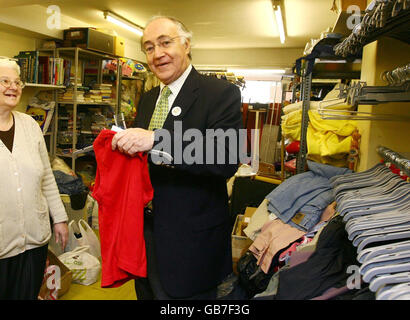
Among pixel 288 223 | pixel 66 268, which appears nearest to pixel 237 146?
pixel 288 223

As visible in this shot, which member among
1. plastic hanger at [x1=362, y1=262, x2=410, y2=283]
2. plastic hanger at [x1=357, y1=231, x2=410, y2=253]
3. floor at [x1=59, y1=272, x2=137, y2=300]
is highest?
plastic hanger at [x1=357, y1=231, x2=410, y2=253]

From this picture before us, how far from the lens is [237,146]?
1.15 m

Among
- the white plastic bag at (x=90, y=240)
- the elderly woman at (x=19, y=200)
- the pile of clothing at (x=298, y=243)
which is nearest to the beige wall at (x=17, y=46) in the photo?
the white plastic bag at (x=90, y=240)

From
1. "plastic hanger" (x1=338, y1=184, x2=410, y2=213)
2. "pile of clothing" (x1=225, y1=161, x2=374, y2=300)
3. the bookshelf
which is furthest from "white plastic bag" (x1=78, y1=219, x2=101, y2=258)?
"plastic hanger" (x1=338, y1=184, x2=410, y2=213)

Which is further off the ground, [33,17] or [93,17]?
[93,17]

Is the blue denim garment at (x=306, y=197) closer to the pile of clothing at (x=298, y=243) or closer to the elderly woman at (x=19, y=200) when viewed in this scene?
the pile of clothing at (x=298, y=243)

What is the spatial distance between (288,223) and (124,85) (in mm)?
5091

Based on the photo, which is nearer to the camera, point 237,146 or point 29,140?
point 237,146

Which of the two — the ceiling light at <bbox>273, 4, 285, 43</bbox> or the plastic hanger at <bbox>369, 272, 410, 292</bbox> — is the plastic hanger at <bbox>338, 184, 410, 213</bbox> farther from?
the ceiling light at <bbox>273, 4, 285, 43</bbox>

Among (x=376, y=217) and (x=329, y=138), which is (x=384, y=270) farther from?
(x=329, y=138)

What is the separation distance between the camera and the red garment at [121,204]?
123 cm

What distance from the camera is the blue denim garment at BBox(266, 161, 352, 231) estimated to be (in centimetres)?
190
